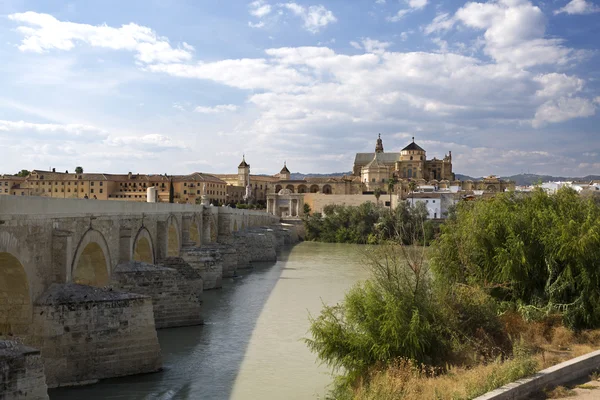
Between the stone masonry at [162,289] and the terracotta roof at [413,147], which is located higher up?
the terracotta roof at [413,147]

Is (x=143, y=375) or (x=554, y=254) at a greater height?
(x=554, y=254)

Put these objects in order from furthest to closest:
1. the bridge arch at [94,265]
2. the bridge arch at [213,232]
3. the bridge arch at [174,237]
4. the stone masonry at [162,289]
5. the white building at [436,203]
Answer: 1. the white building at [436,203]
2. the bridge arch at [213,232]
3. the bridge arch at [174,237]
4. the stone masonry at [162,289]
5. the bridge arch at [94,265]

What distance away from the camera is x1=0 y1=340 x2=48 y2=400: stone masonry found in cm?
694

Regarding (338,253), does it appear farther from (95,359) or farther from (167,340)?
(95,359)

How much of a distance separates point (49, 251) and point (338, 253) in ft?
111

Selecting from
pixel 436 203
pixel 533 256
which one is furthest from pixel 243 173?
pixel 533 256

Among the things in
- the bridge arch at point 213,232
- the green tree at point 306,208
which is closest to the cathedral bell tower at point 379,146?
the green tree at point 306,208

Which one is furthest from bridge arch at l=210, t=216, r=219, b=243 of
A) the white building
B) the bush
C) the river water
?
the white building

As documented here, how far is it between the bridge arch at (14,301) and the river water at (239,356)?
1.27m

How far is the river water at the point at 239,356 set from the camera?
390 inches

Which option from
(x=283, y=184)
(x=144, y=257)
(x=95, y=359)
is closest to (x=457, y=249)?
(x=95, y=359)

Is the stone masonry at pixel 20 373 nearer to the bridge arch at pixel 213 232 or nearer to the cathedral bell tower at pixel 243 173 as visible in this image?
the bridge arch at pixel 213 232

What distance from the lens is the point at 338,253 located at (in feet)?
142

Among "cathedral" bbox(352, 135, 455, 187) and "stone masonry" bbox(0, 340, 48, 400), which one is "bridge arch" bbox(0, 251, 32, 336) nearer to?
"stone masonry" bbox(0, 340, 48, 400)
